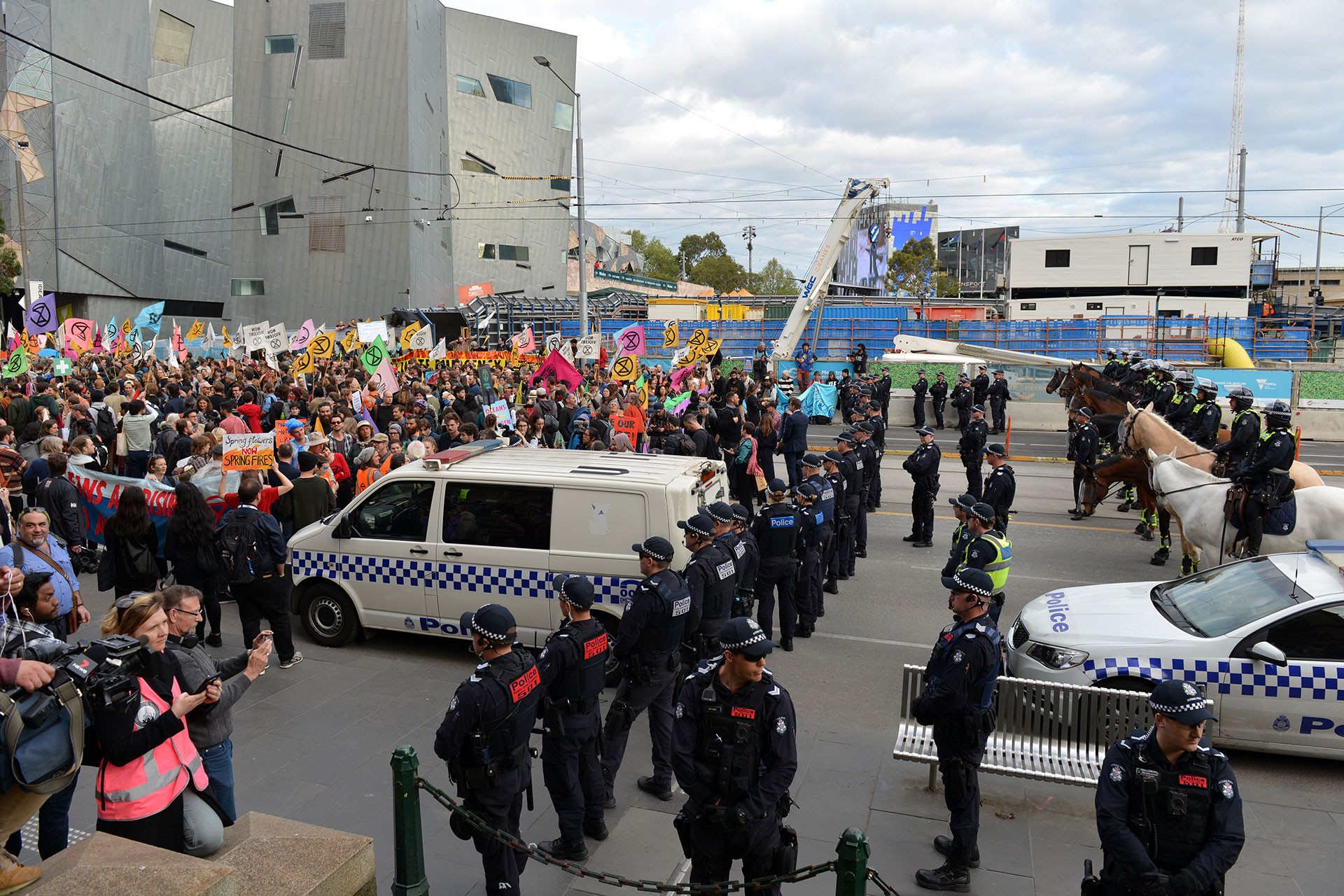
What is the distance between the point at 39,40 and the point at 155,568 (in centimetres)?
4496

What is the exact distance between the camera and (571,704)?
532 cm

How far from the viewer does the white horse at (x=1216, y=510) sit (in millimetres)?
9688

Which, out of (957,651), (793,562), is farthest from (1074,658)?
(793,562)

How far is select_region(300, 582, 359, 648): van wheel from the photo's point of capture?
28.8 feet

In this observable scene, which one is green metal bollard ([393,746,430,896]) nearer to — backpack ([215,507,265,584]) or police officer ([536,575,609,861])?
police officer ([536,575,609,861])

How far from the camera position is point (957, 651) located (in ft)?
17.0

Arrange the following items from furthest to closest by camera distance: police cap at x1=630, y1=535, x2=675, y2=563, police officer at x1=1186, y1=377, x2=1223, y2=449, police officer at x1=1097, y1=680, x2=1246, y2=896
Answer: police officer at x1=1186, y1=377, x2=1223, y2=449 → police cap at x1=630, y1=535, x2=675, y2=563 → police officer at x1=1097, y1=680, x2=1246, y2=896

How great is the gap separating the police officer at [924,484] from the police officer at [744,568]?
5.12 metres

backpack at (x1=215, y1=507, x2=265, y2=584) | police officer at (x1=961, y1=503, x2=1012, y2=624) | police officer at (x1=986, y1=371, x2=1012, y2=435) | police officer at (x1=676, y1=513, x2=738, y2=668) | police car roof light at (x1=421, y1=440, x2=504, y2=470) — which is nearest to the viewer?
police officer at (x1=676, y1=513, x2=738, y2=668)

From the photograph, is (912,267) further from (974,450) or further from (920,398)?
(974,450)

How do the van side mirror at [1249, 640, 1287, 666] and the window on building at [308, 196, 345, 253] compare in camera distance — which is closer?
the van side mirror at [1249, 640, 1287, 666]

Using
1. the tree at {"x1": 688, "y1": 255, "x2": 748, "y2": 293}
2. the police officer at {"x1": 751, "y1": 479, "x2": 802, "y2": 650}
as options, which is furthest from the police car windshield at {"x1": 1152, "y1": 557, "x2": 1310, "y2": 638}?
the tree at {"x1": 688, "y1": 255, "x2": 748, "y2": 293}

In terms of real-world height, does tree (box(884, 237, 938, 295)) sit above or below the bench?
above

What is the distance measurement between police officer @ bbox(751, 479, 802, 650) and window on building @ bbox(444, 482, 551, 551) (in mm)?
2088
